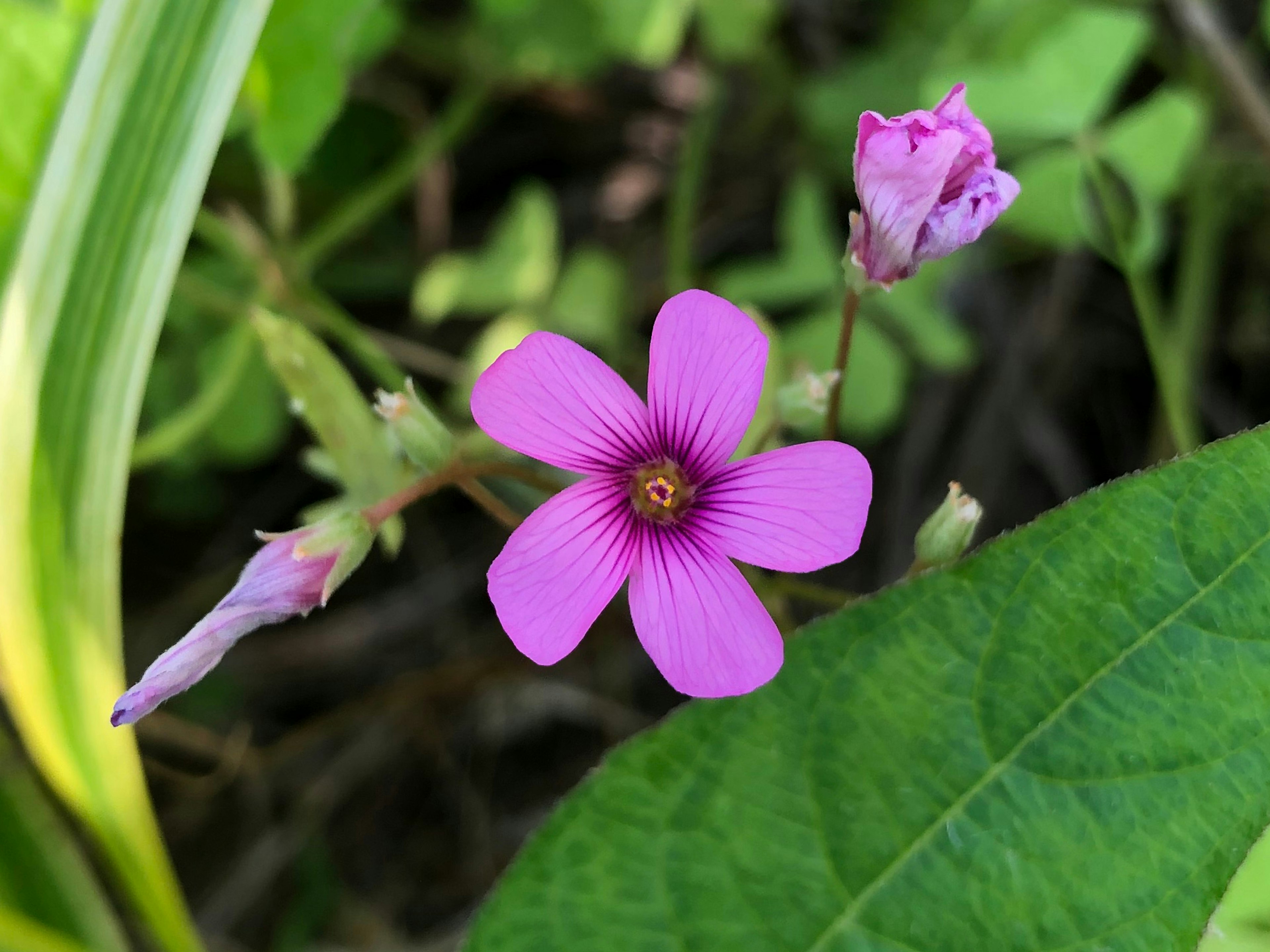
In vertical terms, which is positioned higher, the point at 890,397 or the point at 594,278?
the point at 594,278

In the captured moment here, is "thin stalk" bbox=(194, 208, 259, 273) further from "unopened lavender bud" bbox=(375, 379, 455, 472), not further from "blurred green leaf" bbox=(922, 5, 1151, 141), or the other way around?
"blurred green leaf" bbox=(922, 5, 1151, 141)

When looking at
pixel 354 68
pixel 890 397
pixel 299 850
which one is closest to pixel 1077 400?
pixel 890 397

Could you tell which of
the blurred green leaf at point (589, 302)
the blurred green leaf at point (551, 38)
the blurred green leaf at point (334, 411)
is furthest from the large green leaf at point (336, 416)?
the blurred green leaf at point (551, 38)

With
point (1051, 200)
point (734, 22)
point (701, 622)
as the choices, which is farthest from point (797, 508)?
point (734, 22)

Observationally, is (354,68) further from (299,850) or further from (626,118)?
(299,850)

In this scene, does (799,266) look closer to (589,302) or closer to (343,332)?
(589,302)
